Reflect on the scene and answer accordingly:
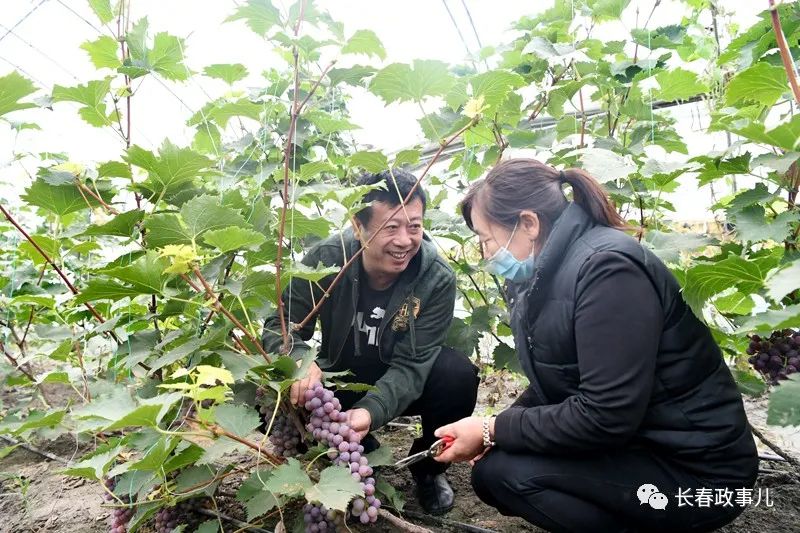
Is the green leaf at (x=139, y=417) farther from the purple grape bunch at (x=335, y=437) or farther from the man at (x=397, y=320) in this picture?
the man at (x=397, y=320)

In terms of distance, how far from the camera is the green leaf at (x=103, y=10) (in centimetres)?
139

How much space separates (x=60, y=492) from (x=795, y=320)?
2.26 meters

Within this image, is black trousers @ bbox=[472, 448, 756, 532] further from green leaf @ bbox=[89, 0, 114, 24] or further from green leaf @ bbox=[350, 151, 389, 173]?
green leaf @ bbox=[89, 0, 114, 24]

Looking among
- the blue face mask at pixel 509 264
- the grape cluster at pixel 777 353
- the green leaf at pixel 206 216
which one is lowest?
the grape cluster at pixel 777 353

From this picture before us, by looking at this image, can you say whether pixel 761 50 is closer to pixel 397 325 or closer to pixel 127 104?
pixel 397 325

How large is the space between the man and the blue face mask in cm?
38

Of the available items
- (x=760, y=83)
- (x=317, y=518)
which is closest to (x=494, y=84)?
(x=760, y=83)

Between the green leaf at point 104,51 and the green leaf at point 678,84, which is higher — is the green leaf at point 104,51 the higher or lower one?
the higher one

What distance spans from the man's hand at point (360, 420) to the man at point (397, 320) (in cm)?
17

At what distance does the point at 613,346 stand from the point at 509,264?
0.35 metres

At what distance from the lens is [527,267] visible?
150 cm

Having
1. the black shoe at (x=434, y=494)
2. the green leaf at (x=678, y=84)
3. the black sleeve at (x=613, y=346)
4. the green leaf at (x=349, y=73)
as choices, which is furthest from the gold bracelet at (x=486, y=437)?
Result: the green leaf at (x=678, y=84)

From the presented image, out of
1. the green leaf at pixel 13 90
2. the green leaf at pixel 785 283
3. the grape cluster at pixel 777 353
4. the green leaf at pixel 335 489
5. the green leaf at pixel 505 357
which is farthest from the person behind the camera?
the green leaf at pixel 505 357

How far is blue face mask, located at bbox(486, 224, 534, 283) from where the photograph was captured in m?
1.50
